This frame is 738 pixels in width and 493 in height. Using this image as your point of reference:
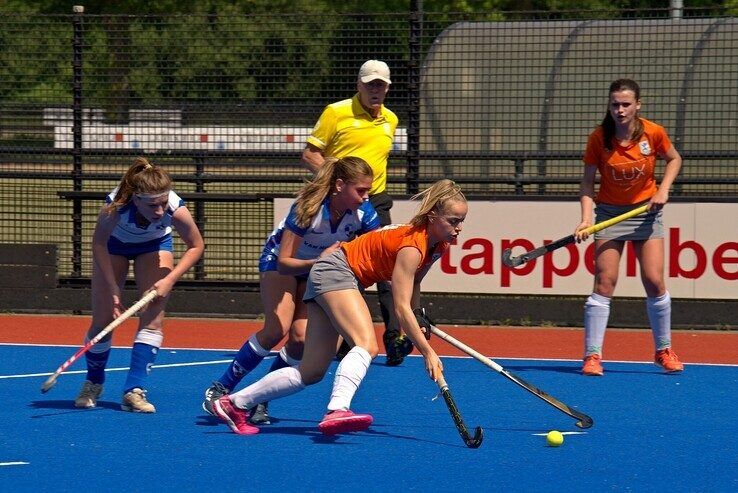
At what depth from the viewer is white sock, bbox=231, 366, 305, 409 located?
21.8ft

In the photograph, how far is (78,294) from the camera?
12.4 metres

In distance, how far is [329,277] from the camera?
6.67 metres

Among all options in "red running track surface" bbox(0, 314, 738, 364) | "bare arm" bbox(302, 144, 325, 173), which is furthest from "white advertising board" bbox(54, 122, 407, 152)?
"bare arm" bbox(302, 144, 325, 173)

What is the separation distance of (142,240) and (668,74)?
6.06 m

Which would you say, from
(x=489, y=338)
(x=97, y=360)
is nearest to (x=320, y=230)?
(x=97, y=360)

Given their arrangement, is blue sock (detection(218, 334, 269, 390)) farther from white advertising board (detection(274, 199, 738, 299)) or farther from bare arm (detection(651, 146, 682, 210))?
white advertising board (detection(274, 199, 738, 299))

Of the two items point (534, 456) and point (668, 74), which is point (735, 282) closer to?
point (668, 74)

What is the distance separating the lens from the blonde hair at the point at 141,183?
7152 millimetres

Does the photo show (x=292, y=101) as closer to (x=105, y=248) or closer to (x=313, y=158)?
(x=313, y=158)

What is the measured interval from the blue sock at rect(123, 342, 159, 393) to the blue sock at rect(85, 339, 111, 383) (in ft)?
0.70

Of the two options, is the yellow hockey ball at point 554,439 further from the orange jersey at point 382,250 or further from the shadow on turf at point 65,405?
the shadow on turf at point 65,405

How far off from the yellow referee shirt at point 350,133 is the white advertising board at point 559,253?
7.34ft

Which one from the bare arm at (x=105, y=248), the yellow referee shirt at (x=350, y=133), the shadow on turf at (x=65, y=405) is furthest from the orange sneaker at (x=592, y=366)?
the bare arm at (x=105, y=248)

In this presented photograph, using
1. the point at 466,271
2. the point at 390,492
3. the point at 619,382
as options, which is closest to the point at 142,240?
the point at 390,492
